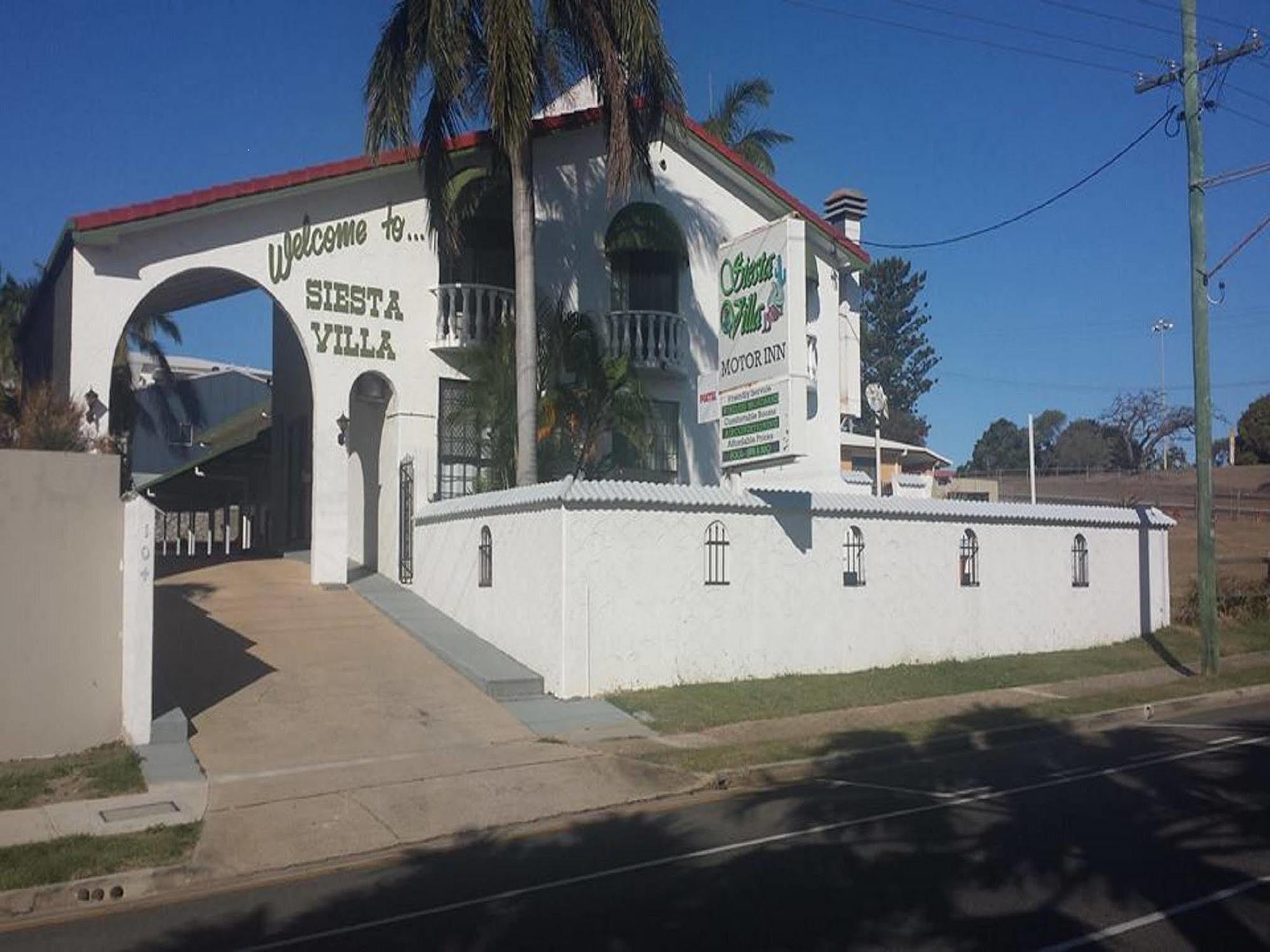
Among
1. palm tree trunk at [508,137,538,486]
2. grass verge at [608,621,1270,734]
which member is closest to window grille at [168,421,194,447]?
palm tree trunk at [508,137,538,486]

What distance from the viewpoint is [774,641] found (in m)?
18.0

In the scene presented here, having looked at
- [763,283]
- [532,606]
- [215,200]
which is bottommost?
[532,606]

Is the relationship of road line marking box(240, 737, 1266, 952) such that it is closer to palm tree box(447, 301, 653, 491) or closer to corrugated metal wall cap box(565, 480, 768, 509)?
corrugated metal wall cap box(565, 480, 768, 509)

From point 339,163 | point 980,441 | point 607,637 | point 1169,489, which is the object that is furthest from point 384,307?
point 980,441

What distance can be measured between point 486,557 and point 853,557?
5.64 metres

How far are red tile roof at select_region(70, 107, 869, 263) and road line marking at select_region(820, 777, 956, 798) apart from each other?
490 inches

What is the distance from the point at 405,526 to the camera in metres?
21.8

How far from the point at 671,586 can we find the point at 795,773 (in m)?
4.51

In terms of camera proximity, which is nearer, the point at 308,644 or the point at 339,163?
the point at 308,644

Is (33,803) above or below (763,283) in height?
below

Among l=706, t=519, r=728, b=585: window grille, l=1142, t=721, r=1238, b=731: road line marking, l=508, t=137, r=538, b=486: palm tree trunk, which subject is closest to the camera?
l=1142, t=721, r=1238, b=731: road line marking

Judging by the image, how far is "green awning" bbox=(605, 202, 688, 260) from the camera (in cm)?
2358

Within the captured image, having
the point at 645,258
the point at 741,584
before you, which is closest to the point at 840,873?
the point at 741,584

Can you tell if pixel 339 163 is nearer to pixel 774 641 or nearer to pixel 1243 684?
pixel 774 641
